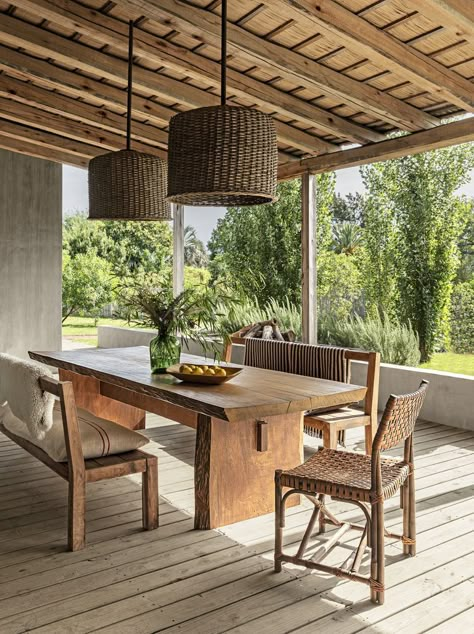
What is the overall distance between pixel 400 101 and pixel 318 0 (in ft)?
4.98

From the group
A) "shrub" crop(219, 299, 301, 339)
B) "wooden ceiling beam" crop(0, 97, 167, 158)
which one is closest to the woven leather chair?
"shrub" crop(219, 299, 301, 339)

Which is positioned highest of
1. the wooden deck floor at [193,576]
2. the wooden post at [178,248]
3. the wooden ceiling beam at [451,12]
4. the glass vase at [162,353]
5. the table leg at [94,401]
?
the wooden ceiling beam at [451,12]

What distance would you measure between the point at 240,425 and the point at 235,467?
21 centimetres

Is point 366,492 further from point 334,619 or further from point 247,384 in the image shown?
point 247,384

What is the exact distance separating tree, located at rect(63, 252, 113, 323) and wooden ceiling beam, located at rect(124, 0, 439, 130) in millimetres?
8212

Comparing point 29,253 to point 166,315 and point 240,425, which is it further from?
point 240,425

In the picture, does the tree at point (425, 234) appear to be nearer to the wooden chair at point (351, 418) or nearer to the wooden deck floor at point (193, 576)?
the wooden chair at point (351, 418)

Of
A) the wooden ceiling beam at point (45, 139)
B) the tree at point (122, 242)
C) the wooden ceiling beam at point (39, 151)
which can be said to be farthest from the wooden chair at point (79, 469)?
the tree at point (122, 242)

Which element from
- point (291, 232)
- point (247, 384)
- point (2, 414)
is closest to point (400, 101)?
point (247, 384)

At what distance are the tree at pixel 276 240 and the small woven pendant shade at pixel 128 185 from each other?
6096mm

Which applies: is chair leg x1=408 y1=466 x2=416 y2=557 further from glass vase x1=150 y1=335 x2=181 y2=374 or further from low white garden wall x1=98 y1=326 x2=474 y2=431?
low white garden wall x1=98 y1=326 x2=474 y2=431

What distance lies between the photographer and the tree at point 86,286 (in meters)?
12.0

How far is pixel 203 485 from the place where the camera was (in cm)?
295

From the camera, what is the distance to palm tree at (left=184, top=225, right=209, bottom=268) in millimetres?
14168
